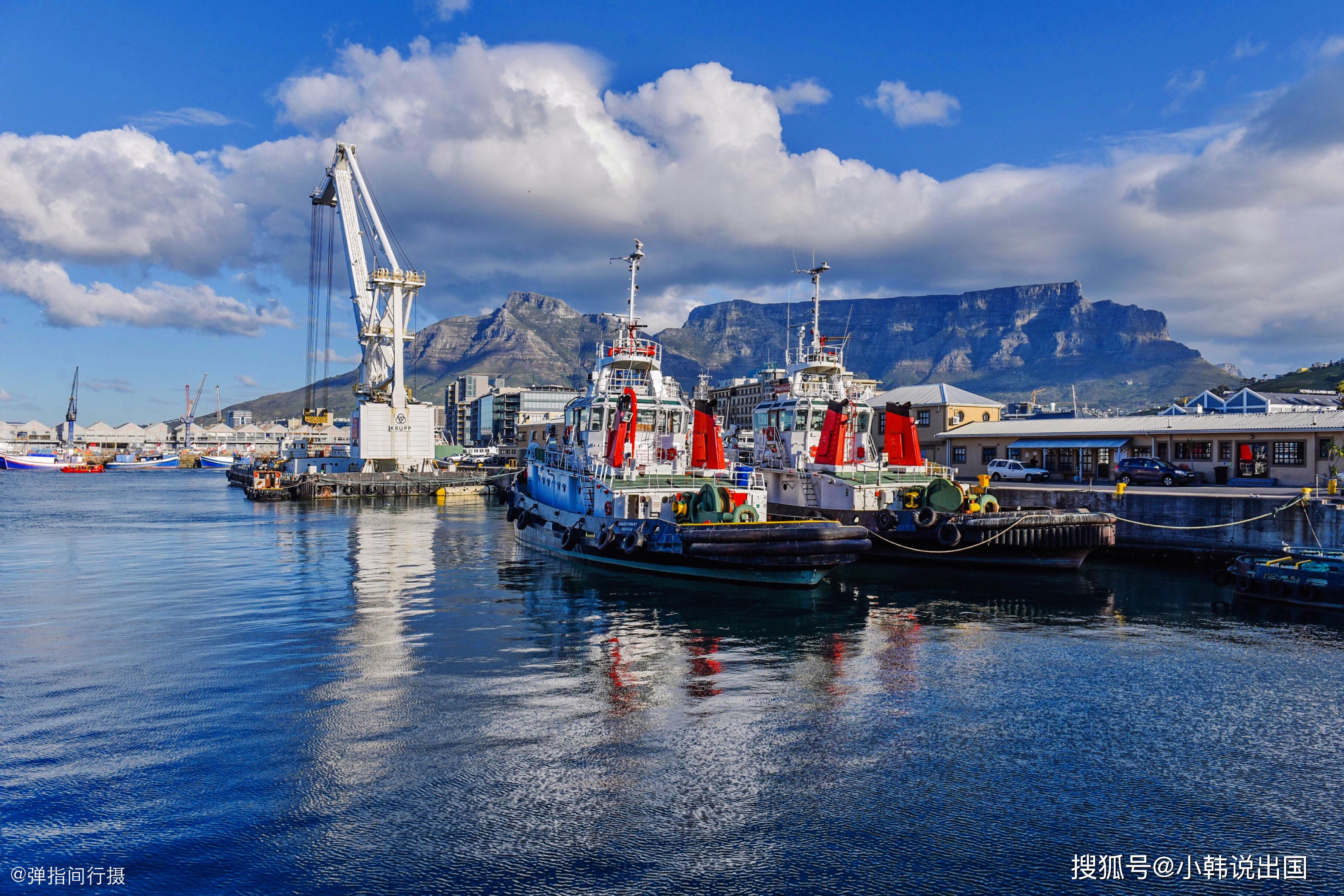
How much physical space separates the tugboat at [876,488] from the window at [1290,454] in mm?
17592

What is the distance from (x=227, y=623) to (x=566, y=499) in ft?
52.4

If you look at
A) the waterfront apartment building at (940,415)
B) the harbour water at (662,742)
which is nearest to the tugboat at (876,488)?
the harbour water at (662,742)

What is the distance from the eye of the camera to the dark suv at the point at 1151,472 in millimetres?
43844

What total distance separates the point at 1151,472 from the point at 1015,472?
8.90m

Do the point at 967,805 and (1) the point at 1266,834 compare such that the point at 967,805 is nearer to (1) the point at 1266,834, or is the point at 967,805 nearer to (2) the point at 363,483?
(1) the point at 1266,834

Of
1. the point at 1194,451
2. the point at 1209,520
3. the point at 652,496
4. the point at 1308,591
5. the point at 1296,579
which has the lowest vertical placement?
the point at 1308,591

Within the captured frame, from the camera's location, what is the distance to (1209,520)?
34.0 metres

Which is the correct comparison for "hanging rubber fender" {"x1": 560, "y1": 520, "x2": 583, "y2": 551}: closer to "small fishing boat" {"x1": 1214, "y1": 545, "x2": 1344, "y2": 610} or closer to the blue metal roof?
"small fishing boat" {"x1": 1214, "y1": 545, "x2": 1344, "y2": 610}

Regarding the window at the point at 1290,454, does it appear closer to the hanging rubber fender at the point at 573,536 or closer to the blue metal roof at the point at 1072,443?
the blue metal roof at the point at 1072,443

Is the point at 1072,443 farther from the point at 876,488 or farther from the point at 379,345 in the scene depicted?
the point at 379,345

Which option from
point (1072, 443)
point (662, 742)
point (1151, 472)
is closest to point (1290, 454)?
point (1151, 472)

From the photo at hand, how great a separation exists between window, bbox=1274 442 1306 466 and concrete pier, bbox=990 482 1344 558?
858 cm

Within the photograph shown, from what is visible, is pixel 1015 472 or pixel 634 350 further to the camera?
pixel 1015 472

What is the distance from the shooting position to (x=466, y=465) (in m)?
144
